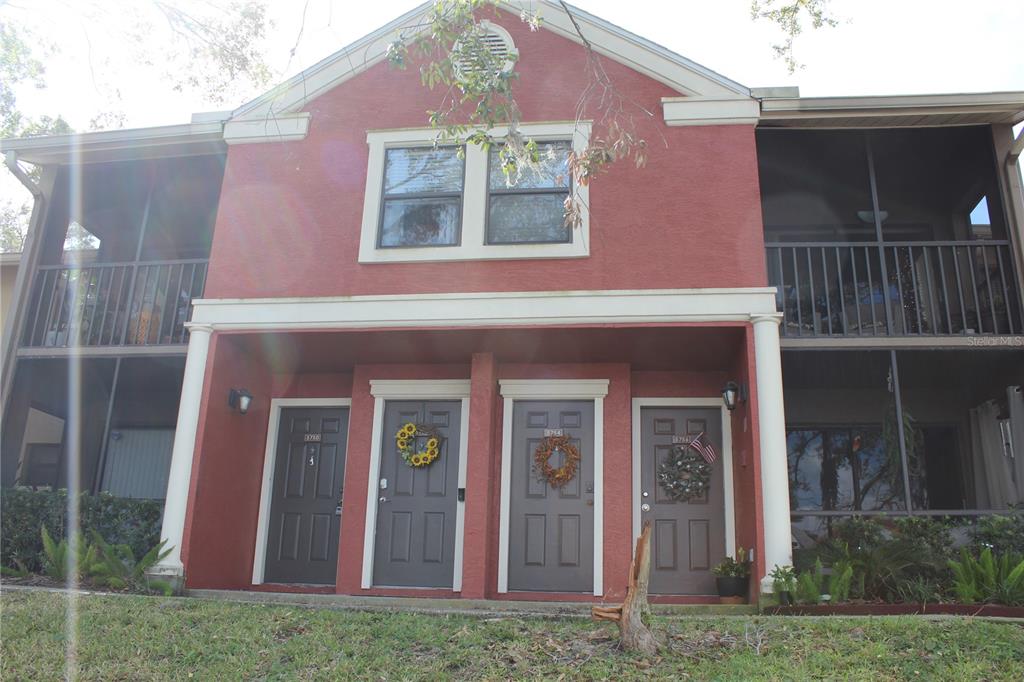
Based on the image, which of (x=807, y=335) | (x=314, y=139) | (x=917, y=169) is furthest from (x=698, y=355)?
(x=314, y=139)

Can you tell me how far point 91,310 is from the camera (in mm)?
10242

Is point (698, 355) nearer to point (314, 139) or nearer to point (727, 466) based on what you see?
point (727, 466)

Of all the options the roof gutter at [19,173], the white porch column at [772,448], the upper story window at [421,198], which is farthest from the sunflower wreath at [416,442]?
the roof gutter at [19,173]

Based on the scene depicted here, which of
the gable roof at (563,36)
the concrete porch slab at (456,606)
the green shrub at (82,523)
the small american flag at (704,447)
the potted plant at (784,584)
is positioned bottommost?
the concrete porch slab at (456,606)

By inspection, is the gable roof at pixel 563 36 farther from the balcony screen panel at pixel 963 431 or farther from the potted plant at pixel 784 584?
the potted plant at pixel 784 584

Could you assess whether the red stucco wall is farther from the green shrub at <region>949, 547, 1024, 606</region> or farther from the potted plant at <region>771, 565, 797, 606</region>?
the green shrub at <region>949, 547, 1024, 606</region>

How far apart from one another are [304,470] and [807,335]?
238 inches

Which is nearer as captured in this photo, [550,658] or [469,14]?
[550,658]

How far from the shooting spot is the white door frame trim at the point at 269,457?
9781mm

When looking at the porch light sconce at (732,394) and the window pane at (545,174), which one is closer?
the porch light sconce at (732,394)

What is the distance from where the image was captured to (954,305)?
9.79 m

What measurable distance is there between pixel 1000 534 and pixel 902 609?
1.59 metres

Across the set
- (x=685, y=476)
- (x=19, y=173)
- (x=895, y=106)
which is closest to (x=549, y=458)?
(x=685, y=476)

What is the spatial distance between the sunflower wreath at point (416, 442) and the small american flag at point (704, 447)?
9.60 ft
